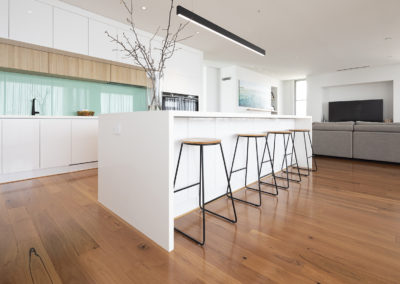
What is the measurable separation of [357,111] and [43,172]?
32.2 ft

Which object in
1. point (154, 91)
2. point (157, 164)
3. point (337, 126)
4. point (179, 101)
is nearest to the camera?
point (157, 164)

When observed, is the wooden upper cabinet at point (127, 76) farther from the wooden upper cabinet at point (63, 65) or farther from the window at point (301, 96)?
the window at point (301, 96)

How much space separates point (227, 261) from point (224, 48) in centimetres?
533

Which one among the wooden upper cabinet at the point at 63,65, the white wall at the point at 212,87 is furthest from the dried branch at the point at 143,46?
the white wall at the point at 212,87

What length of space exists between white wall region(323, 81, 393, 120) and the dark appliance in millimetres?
6364

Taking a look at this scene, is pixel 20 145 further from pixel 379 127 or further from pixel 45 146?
pixel 379 127

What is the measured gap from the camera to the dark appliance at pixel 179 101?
16.4 feet

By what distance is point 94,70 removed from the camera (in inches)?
156

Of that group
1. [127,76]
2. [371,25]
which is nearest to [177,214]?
[127,76]

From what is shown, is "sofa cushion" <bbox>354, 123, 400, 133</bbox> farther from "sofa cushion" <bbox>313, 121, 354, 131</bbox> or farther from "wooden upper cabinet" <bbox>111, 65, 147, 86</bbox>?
"wooden upper cabinet" <bbox>111, 65, 147, 86</bbox>

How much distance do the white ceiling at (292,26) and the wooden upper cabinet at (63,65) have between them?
0.84 meters

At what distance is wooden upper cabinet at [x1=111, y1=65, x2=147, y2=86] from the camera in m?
4.24

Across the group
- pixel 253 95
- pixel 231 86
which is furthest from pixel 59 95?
pixel 253 95

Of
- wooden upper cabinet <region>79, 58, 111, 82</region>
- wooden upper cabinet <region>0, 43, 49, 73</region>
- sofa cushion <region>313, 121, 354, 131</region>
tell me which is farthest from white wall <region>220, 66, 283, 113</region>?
wooden upper cabinet <region>0, 43, 49, 73</region>
